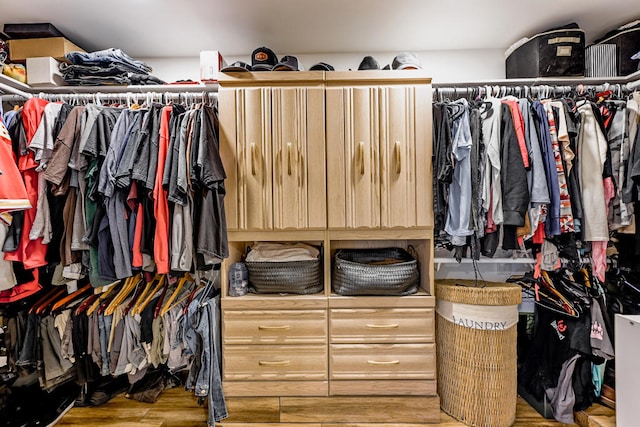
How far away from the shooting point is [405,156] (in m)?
1.79

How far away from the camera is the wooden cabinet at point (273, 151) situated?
1787mm

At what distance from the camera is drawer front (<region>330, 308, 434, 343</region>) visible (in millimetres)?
1799

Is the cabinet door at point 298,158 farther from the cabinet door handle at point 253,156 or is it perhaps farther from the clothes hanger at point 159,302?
the clothes hanger at point 159,302

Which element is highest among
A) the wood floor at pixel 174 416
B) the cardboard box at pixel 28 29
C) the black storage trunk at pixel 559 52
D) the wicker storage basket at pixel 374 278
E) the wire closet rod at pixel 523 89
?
the cardboard box at pixel 28 29

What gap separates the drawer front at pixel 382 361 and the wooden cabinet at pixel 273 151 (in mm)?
737

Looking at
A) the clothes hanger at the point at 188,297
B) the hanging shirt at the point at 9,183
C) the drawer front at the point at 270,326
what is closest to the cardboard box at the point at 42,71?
the hanging shirt at the point at 9,183

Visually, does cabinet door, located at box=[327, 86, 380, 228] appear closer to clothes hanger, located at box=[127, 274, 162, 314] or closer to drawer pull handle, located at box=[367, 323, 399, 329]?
drawer pull handle, located at box=[367, 323, 399, 329]

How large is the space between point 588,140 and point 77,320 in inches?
118

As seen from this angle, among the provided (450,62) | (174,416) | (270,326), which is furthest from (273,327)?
(450,62)

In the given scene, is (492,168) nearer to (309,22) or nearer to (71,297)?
(309,22)

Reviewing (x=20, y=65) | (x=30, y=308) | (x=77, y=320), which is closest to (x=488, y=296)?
(x=77, y=320)

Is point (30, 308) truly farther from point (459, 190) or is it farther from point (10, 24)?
point (459, 190)

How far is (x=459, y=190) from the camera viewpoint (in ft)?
5.77

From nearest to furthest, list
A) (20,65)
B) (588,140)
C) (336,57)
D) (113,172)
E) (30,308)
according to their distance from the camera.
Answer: (113,172) → (588,140) → (30,308) → (20,65) → (336,57)
